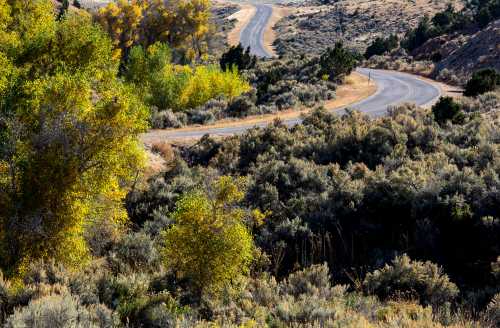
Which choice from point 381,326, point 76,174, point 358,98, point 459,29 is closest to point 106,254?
point 76,174

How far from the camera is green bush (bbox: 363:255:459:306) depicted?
10.6m

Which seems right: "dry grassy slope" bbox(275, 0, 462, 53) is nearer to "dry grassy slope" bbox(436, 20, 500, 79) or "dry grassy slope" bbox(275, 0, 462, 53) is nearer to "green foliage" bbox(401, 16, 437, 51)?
"green foliage" bbox(401, 16, 437, 51)

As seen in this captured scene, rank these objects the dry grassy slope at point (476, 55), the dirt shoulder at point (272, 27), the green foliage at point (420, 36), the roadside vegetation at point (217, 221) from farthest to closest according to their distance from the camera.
→ the dirt shoulder at point (272, 27)
the green foliage at point (420, 36)
the dry grassy slope at point (476, 55)
the roadside vegetation at point (217, 221)

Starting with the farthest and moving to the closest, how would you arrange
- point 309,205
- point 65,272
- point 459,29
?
point 459,29, point 309,205, point 65,272

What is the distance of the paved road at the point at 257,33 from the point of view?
96.4m

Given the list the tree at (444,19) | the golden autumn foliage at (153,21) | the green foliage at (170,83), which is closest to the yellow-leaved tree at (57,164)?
the green foliage at (170,83)

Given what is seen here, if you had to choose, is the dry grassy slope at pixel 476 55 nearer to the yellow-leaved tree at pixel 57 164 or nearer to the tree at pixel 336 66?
the tree at pixel 336 66

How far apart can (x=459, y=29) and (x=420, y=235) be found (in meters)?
59.7

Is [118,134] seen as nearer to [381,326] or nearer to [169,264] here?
[169,264]

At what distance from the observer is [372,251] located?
1376 cm

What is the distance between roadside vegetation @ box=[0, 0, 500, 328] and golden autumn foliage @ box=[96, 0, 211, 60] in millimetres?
41995

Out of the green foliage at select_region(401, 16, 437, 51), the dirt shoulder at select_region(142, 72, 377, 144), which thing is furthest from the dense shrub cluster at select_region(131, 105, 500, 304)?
the green foliage at select_region(401, 16, 437, 51)

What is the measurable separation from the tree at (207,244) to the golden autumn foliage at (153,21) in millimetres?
55696

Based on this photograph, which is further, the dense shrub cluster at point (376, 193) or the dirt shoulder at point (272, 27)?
the dirt shoulder at point (272, 27)
